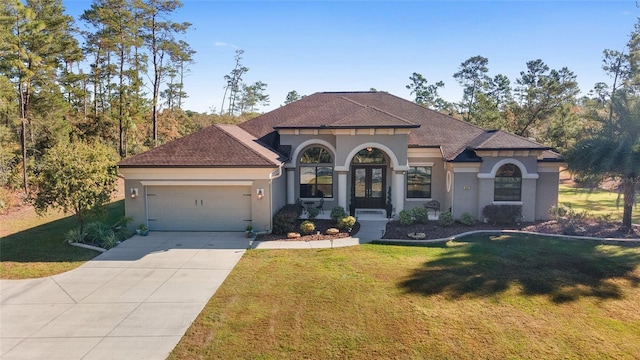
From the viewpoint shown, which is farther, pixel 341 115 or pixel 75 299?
pixel 341 115

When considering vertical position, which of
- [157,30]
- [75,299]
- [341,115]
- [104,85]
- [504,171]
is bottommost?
[75,299]

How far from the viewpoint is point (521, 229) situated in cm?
1623

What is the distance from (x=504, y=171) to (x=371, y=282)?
11.0 metres

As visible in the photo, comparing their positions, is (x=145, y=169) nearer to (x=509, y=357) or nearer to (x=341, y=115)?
(x=341, y=115)

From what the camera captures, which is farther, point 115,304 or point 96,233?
point 96,233

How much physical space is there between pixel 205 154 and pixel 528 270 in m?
13.2

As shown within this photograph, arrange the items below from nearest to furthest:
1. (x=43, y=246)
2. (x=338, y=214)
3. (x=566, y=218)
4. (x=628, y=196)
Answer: (x=43, y=246)
(x=628, y=196)
(x=338, y=214)
(x=566, y=218)

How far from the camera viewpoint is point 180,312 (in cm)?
854

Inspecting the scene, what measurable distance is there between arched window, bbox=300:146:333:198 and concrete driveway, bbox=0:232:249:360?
686 centimetres

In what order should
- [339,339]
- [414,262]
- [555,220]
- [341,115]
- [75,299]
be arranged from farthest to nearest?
1. [341,115]
2. [555,220]
3. [414,262]
4. [75,299]
5. [339,339]

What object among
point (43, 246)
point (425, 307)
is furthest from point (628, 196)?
point (43, 246)


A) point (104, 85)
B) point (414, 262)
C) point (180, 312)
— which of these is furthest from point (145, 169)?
point (104, 85)

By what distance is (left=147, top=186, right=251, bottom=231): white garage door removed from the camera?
1580 centimetres

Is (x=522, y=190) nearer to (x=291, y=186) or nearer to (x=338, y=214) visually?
(x=338, y=214)
